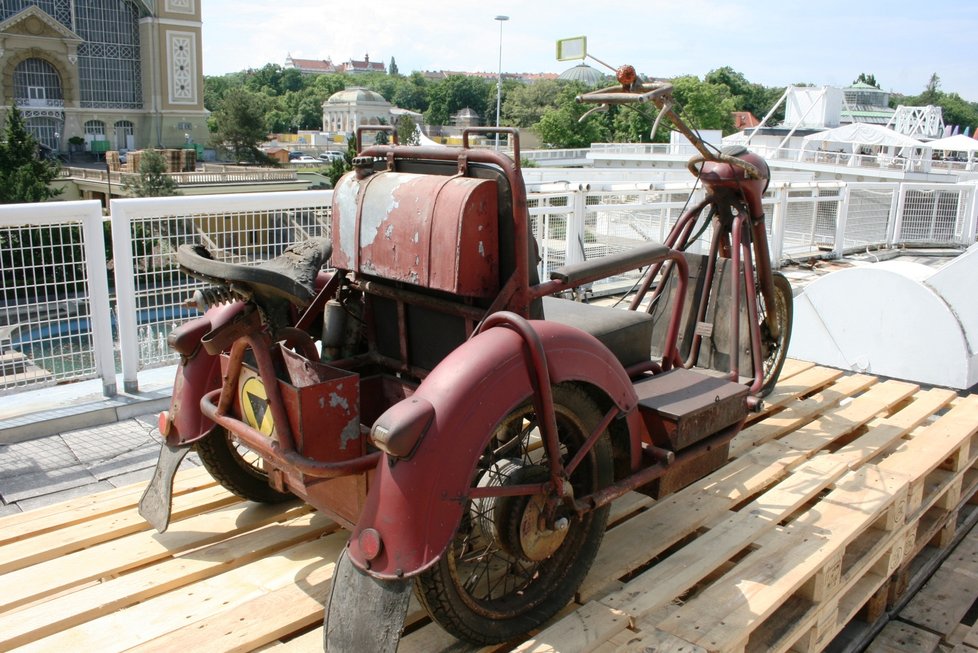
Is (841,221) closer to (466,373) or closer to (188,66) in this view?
(466,373)

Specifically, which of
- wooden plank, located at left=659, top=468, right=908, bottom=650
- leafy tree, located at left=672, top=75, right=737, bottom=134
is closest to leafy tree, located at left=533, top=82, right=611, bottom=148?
leafy tree, located at left=672, top=75, right=737, bottom=134

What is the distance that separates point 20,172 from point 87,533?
36279mm

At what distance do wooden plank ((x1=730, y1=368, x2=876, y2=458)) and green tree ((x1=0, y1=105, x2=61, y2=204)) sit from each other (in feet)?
114

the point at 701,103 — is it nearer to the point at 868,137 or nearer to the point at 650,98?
the point at 868,137

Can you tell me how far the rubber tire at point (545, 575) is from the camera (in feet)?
7.03

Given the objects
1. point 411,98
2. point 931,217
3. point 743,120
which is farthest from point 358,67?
point 931,217

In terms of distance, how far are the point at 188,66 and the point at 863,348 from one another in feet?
195

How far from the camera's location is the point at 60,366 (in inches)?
179

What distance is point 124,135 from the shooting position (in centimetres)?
5703

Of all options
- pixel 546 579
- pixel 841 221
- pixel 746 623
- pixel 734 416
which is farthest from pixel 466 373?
pixel 841 221

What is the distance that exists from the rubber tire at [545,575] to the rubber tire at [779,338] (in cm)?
215

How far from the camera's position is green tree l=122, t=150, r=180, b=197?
126 ft

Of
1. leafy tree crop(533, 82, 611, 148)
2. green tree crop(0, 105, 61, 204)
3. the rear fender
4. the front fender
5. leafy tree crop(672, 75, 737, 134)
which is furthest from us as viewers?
leafy tree crop(533, 82, 611, 148)

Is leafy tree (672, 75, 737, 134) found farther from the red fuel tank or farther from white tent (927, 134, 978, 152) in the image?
the red fuel tank
